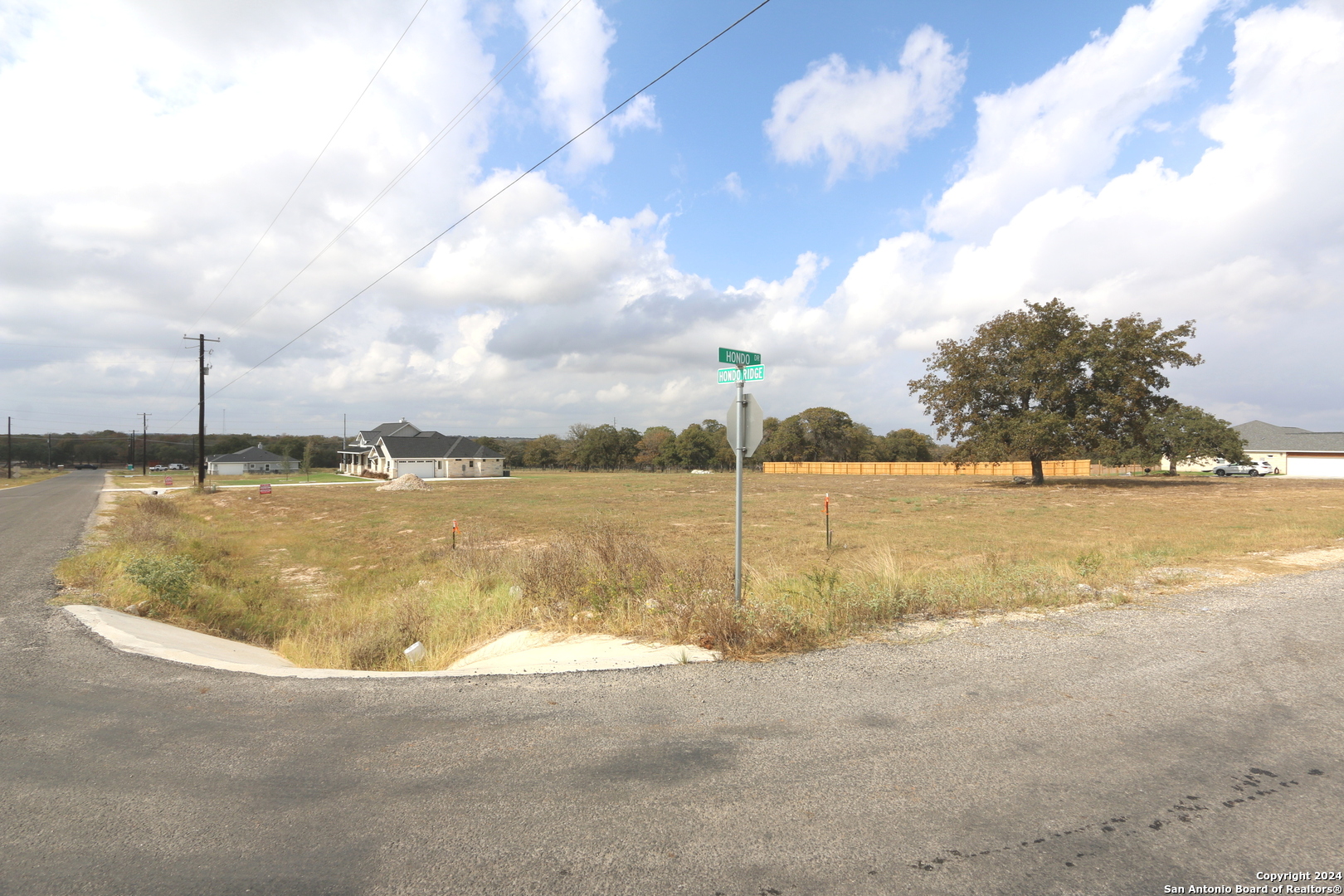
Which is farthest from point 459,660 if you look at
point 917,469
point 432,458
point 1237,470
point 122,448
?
point 122,448

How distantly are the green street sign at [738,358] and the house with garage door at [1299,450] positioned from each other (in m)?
87.7

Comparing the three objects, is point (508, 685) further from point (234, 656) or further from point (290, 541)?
point (290, 541)

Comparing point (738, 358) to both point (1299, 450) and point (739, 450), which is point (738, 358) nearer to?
point (739, 450)

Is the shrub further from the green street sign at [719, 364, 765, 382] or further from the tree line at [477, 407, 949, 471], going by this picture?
the tree line at [477, 407, 949, 471]

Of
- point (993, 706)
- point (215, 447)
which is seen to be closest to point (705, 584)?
point (993, 706)

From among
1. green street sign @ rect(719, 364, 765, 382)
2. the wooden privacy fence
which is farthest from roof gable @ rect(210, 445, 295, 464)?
green street sign @ rect(719, 364, 765, 382)

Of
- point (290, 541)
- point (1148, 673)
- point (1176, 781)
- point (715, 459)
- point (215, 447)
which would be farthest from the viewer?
point (215, 447)

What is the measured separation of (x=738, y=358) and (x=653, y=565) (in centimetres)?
350

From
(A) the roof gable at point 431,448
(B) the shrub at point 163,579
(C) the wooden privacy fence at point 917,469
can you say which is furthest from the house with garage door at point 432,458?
(B) the shrub at point 163,579

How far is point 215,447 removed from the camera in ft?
503

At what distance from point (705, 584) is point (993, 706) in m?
4.29

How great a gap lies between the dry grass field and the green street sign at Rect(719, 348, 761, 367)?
114 inches

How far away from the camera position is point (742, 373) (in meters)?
8.16

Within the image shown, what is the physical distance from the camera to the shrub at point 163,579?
10.4m
